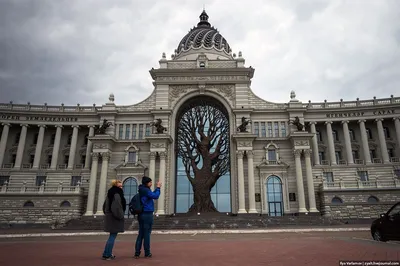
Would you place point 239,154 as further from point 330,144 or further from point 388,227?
point 388,227

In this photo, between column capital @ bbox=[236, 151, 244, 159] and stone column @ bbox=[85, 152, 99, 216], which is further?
column capital @ bbox=[236, 151, 244, 159]

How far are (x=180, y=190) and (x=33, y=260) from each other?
33.7 metres

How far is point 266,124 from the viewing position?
43.0 m

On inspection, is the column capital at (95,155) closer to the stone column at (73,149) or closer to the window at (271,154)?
the stone column at (73,149)

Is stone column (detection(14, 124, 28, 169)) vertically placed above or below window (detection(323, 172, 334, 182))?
above

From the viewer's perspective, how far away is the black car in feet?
38.3

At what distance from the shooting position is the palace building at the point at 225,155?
38.3 metres

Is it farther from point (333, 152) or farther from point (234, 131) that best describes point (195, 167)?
point (333, 152)

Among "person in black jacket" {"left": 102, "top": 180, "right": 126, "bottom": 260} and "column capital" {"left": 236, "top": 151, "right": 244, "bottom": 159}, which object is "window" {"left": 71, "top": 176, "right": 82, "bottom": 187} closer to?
"column capital" {"left": 236, "top": 151, "right": 244, "bottom": 159}

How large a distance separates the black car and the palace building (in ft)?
82.3

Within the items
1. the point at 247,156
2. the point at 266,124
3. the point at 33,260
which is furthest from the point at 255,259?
the point at 266,124

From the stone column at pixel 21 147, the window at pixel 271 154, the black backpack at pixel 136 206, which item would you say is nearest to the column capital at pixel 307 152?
the window at pixel 271 154

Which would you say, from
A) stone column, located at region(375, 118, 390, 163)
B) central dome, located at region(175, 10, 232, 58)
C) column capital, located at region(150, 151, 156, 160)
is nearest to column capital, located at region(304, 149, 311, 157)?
stone column, located at region(375, 118, 390, 163)

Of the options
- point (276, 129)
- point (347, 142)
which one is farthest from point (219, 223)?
point (347, 142)
